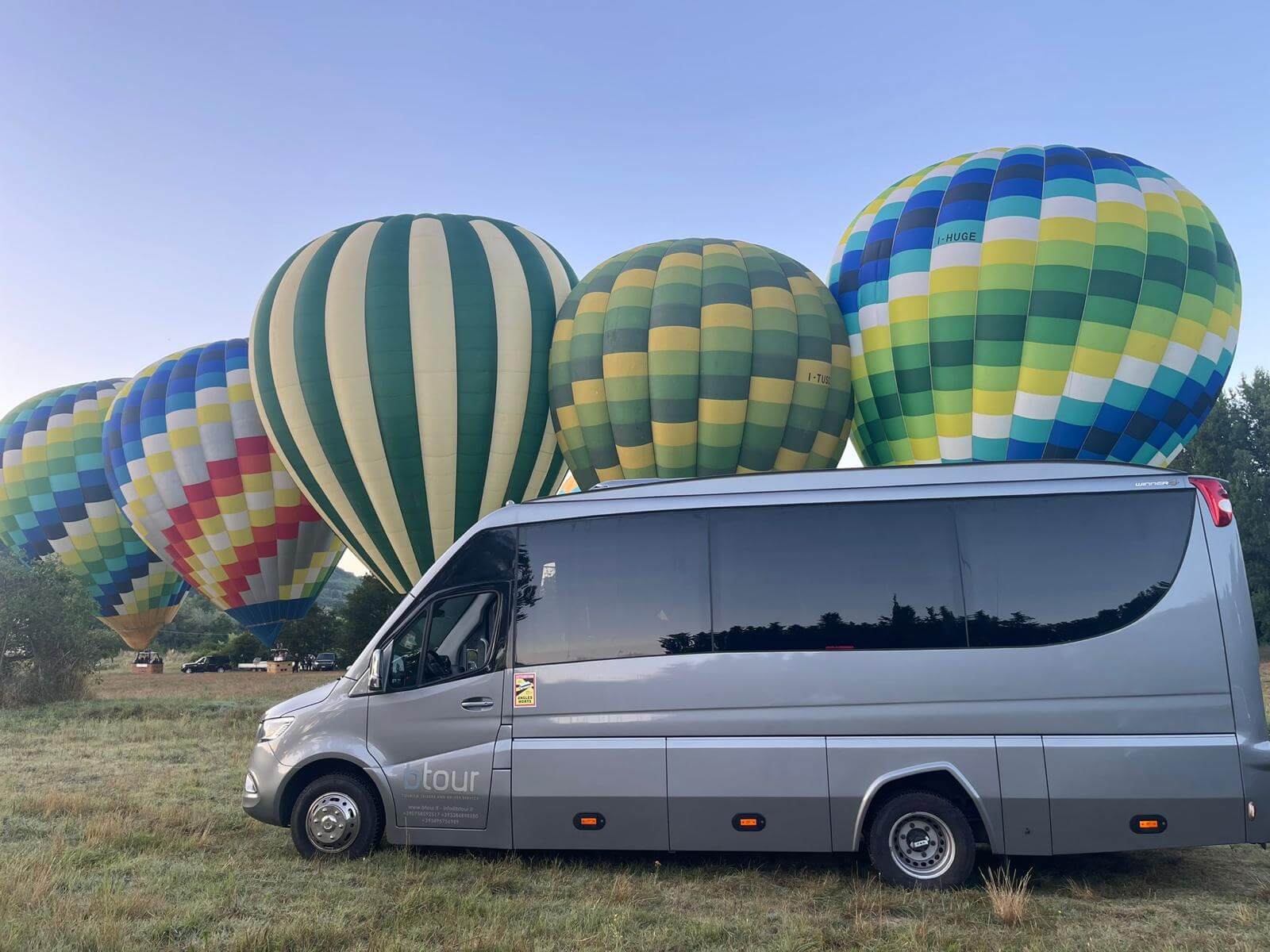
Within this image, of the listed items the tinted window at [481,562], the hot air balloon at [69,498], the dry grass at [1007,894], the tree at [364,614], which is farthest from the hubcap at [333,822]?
the tree at [364,614]

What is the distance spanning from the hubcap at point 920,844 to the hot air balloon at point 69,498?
29.9m

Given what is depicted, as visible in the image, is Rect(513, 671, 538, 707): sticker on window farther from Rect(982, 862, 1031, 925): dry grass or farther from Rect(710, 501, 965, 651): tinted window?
Rect(982, 862, 1031, 925): dry grass

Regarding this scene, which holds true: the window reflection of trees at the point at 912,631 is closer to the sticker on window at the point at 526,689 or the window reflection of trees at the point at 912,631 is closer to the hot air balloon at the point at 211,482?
the sticker on window at the point at 526,689

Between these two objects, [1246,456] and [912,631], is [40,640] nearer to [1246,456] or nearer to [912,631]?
[912,631]

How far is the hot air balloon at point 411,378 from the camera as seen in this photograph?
19.7m

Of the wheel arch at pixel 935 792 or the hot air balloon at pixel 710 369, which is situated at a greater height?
the hot air balloon at pixel 710 369

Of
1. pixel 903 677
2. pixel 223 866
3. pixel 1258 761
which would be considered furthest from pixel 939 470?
pixel 223 866

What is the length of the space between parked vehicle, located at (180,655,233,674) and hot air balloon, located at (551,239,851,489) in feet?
106

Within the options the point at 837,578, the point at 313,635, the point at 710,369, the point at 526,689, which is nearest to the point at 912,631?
the point at 837,578

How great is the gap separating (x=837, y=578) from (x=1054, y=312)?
11.3 m

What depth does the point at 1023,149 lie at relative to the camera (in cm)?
1805

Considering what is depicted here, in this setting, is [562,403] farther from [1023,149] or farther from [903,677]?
[903,677]

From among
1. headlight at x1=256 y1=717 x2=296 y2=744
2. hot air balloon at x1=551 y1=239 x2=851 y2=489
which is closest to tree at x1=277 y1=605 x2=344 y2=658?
hot air balloon at x1=551 y1=239 x2=851 y2=489

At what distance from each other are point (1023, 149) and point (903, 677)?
47.3ft
